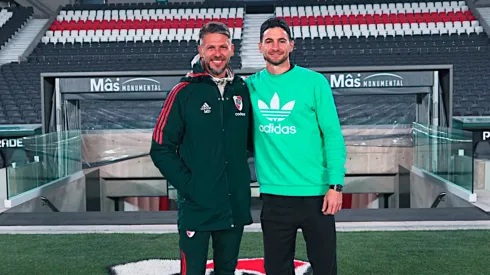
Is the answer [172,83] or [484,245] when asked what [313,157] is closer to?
[484,245]

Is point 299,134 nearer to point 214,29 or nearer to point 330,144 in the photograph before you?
point 330,144

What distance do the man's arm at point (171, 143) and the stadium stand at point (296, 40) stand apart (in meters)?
8.48

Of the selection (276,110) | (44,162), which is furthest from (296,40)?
(276,110)

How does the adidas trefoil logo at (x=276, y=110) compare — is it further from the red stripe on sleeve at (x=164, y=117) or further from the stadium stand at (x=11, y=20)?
the stadium stand at (x=11, y=20)

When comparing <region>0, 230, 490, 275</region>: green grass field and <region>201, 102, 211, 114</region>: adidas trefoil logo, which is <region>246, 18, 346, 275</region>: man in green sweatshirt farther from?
<region>0, 230, 490, 275</region>: green grass field

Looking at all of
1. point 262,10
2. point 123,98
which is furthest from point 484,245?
point 262,10

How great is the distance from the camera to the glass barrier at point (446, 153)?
6.70m

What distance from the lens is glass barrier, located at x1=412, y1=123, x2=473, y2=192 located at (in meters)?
6.70

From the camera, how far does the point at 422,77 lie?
834 cm

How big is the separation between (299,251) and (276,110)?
89.3 inches

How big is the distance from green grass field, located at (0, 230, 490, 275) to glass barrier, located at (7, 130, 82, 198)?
5.80 feet

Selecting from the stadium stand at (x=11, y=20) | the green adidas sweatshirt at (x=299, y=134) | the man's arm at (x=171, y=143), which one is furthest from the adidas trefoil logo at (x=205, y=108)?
the stadium stand at (x=11, y=20)

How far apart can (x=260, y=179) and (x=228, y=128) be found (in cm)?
31

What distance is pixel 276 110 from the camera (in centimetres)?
260
